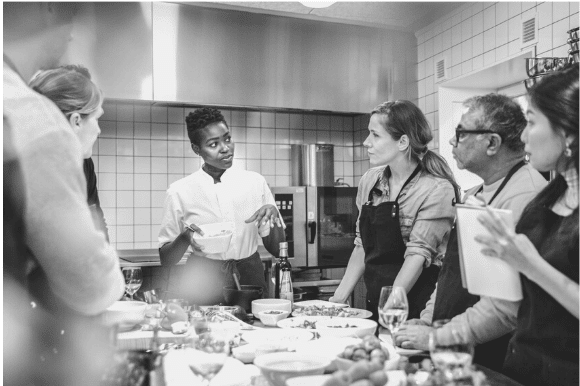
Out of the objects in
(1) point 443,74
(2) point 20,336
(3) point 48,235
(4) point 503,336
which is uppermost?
(1) point 443,74

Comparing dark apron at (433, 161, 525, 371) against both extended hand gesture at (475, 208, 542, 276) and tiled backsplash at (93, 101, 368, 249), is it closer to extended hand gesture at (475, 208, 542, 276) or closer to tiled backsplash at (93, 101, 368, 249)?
extended hand gesture at (475, 208, 542, 276)

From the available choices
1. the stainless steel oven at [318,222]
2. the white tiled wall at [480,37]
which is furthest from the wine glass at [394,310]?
the stainless steel oven at [318,222]

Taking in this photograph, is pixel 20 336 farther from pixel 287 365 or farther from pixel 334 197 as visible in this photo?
pixel 334 197

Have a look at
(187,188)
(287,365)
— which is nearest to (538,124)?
(287,365)

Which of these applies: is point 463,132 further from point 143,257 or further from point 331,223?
point 143,257

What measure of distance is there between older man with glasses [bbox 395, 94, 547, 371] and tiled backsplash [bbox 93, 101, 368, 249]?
265 centimetres

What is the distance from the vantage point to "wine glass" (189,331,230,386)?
112 cm

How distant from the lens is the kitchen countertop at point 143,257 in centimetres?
369

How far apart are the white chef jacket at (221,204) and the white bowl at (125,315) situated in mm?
804

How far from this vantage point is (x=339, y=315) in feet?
6.32

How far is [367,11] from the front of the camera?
404 cm

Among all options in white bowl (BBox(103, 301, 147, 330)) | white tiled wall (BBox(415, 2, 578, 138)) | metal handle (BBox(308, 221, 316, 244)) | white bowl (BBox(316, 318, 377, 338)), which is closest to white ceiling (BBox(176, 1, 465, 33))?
white tiled wall (BBox(415, 2, 578, 138))

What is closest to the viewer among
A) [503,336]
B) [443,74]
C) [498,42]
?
[503,336]

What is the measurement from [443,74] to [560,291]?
10.1ft
